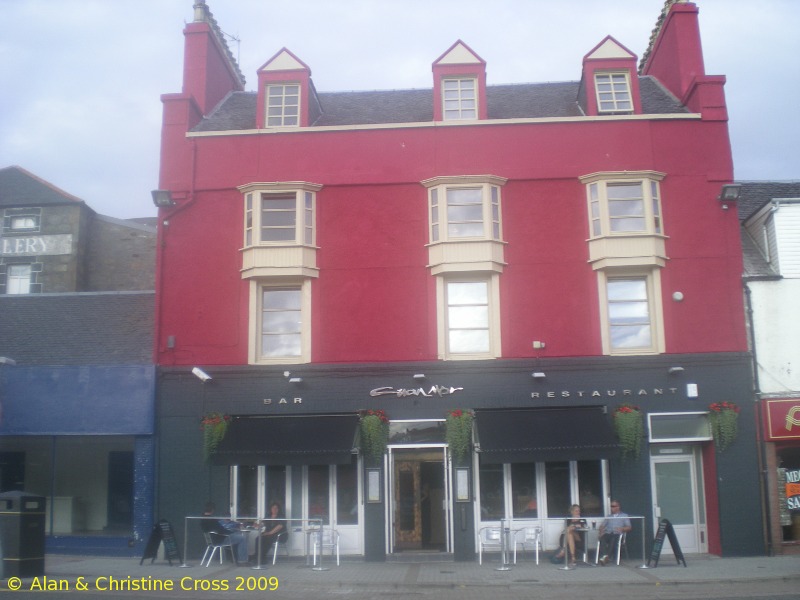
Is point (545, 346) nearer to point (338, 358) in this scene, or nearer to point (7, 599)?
point (338, 358)

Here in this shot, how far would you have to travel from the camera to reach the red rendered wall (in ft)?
61.6

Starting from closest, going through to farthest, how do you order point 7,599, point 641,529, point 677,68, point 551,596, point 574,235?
1. point 7,599
2. point 551,596
3. point 641,529
4. point 574,235
5. point 677,68

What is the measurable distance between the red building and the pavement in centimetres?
69

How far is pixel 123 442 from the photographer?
19.3 meters

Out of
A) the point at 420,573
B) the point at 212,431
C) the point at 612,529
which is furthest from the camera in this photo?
the point at 212,431

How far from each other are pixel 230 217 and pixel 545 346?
8.11m

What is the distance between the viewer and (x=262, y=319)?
63.3 ft

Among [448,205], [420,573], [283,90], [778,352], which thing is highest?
[283,90]

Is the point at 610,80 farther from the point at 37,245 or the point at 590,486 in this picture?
the point at 37,245

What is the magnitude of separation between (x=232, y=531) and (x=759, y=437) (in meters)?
11.8

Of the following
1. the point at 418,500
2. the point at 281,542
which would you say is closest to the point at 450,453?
the point at 418,500

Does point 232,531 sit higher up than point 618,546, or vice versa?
point 232,531

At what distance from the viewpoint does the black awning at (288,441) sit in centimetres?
1761

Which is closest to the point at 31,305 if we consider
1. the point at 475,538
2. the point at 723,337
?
the point at 475,538
